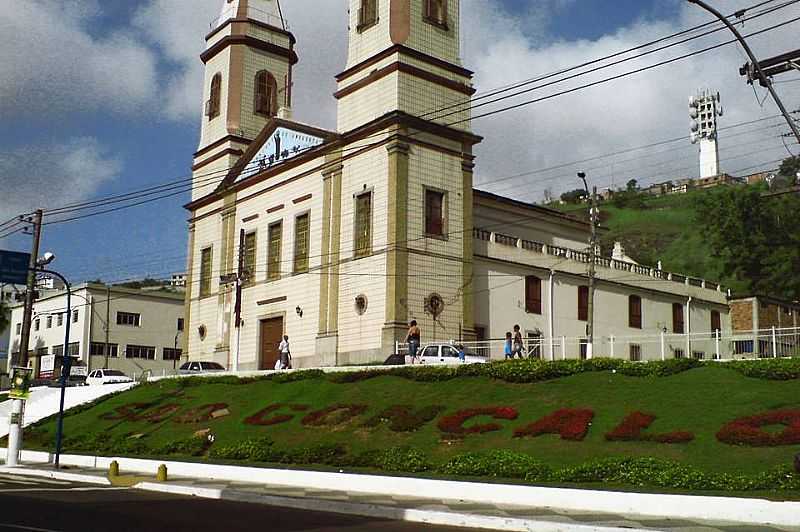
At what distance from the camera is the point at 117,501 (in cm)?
1792

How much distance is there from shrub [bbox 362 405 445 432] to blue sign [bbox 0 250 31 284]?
50.4 ft

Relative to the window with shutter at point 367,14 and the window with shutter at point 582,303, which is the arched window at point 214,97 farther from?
the window with shutter at point 582,303

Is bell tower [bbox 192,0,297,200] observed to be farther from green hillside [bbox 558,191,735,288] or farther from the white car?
green hillside [bbox 558,191,735,288]

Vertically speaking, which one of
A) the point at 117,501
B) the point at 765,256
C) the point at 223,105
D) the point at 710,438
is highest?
the point at 223,105

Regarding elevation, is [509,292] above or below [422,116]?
below

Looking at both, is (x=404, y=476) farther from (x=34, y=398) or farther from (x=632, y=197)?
(x=632, y=197)

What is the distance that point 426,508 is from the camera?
17.5m

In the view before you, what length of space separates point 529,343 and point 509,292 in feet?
19.1

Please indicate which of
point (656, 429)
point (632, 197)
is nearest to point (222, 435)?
point (656, 429)

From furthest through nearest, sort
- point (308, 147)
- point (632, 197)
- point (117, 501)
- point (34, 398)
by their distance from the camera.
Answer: point (632, 197)
point (308, 147)
point (34, 398)
point (117, 501)

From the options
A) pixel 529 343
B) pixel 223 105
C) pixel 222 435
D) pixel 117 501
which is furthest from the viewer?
pixel 223 105

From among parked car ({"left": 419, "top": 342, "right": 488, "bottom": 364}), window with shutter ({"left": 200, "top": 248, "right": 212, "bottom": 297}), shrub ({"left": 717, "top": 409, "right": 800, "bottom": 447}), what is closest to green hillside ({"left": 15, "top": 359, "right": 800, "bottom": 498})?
shrub ({"left": 717, "top": 409, "right": 800, "bottom": 447})

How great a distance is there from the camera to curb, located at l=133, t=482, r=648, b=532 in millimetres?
14826

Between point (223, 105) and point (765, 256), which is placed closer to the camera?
point (223, 105)
